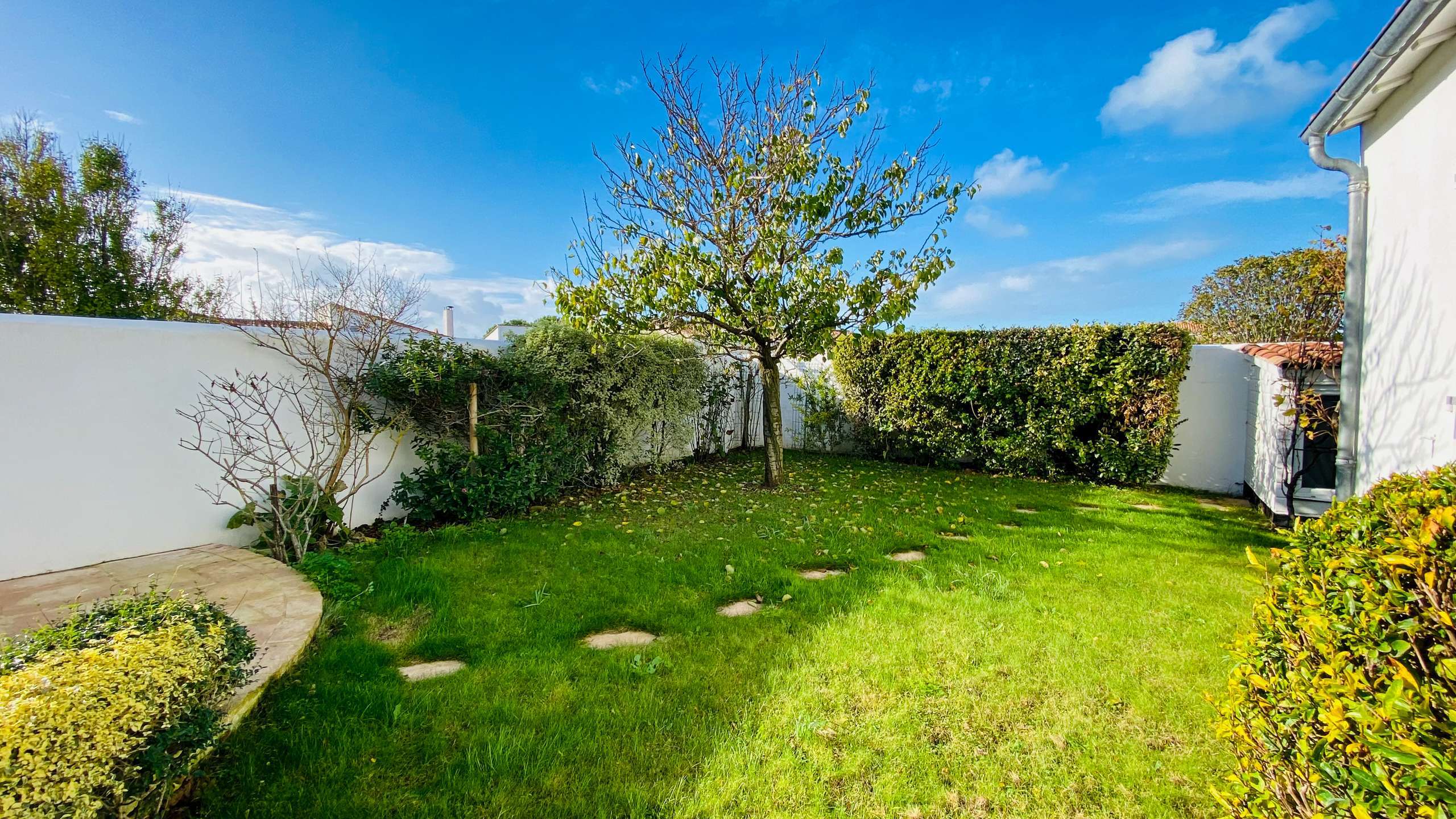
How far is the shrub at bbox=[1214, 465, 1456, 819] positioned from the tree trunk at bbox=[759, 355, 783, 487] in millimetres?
5738

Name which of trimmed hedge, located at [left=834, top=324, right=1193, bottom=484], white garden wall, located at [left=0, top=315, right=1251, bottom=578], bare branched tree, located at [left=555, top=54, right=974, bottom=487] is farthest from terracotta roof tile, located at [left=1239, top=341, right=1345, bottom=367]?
white garden wall, located at [left=0, top=315, right=1251, bottom=578]

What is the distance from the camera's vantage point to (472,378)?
580 cm

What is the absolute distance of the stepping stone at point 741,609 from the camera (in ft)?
12.2

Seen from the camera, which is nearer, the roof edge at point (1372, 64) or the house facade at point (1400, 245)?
the roof edge at point (1372, 64)

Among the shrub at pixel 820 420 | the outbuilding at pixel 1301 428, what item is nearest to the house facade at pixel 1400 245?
the outbuilding at pixel 1301 428

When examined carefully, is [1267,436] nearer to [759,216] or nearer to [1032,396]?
[1032,396]

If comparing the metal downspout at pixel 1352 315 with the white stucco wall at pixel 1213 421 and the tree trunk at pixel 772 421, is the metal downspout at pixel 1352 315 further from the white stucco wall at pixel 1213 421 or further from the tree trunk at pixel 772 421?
the tree trunk at pixel 772 421

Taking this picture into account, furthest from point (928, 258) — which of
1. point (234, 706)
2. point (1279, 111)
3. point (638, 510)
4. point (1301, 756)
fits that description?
point (234, 706)

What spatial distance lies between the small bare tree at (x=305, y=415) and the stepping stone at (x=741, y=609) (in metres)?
3.47

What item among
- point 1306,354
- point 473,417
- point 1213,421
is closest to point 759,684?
point 473,417

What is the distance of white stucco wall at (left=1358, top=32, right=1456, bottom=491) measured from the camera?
11.0ft

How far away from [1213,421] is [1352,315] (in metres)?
3.67

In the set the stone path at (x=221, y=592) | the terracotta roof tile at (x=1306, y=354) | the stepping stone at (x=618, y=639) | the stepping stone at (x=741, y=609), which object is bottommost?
the stepping stone at (x=618, y=639)

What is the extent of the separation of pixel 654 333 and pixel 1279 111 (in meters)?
7.63
